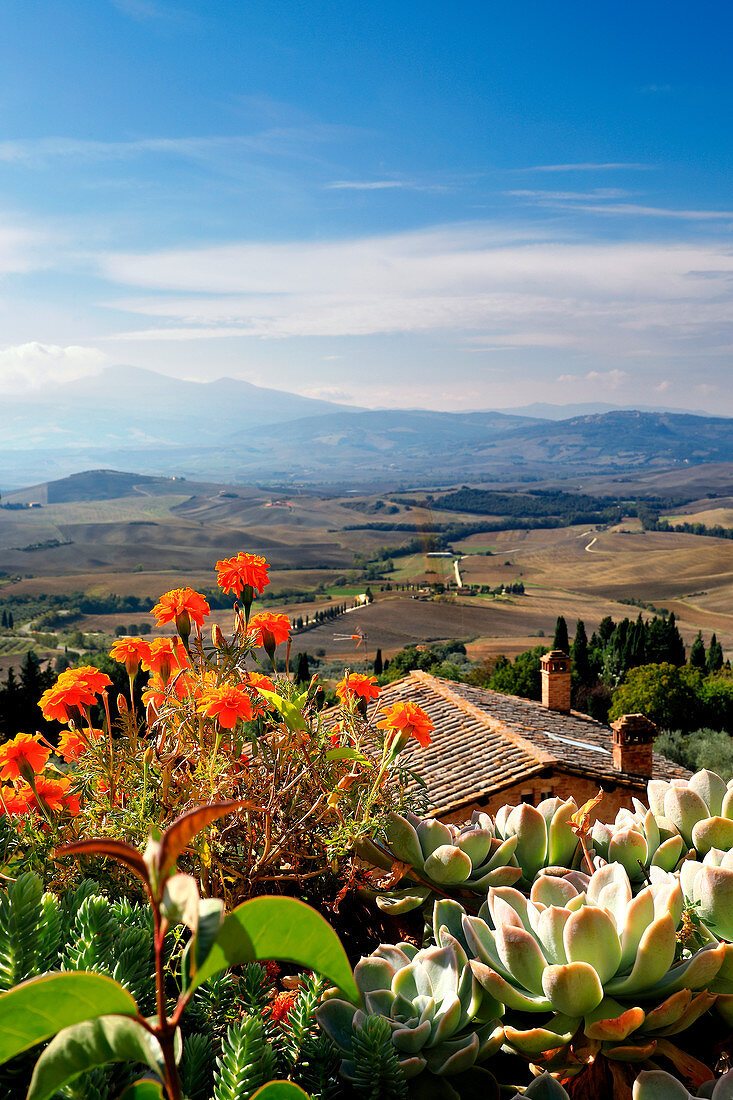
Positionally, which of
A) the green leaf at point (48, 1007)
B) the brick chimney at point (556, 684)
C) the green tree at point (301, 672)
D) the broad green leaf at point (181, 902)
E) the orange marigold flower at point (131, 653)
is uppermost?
the broad green leaf at point (181, 902)

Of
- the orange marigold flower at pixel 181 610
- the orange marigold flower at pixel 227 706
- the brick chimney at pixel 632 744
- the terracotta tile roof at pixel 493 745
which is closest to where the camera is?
the orange marigold flower at pixel 227 706

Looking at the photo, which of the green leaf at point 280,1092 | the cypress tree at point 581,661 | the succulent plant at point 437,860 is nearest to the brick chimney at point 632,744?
the succulent plant at point 437,860

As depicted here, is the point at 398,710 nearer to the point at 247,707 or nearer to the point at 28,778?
the point at 247,707

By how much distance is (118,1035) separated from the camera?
2.61 ft

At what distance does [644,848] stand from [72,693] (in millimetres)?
1422


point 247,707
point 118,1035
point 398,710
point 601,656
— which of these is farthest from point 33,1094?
point 601,656

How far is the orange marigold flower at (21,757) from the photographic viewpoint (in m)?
1.72

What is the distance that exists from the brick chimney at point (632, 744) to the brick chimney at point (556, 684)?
220 inches

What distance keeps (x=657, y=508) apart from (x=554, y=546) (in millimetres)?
52110

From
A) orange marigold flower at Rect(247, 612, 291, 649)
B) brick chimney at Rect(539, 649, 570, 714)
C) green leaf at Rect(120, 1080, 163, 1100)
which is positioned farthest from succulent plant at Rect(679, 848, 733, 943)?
brick chimney at Rect(539, 649, 570, 714)

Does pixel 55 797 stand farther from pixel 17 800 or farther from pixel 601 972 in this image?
pixel 601 972

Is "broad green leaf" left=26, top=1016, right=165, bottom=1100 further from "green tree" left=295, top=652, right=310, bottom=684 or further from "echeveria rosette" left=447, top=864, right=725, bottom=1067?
"green tree" left=295, top=652, right=310, bottom=684

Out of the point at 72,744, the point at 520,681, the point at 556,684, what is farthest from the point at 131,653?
the point at 520,681

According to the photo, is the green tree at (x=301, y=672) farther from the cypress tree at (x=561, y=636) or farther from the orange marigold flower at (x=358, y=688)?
the cypress tree at (x=561, y=636)
